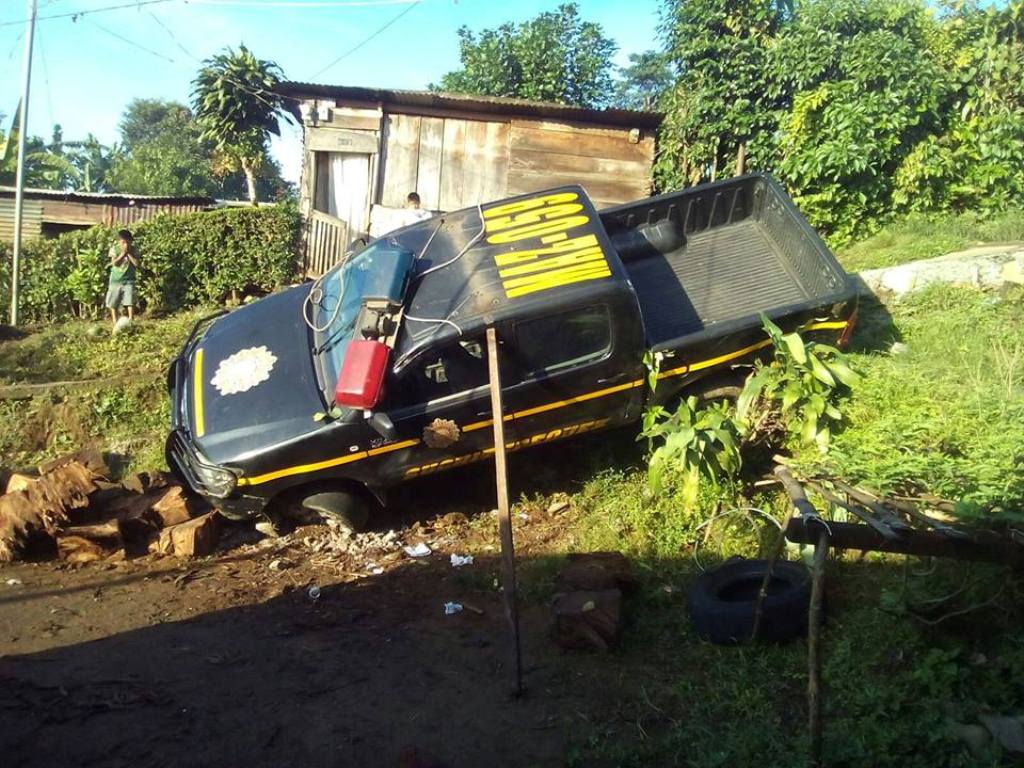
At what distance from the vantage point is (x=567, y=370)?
6.14 m

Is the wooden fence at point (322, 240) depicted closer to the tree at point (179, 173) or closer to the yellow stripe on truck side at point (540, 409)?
the yellow stripe on truck side at point (540, 409)

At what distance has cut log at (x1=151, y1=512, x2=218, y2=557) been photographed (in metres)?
6.19

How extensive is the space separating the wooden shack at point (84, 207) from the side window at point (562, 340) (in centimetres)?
1258

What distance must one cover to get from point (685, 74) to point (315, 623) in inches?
406

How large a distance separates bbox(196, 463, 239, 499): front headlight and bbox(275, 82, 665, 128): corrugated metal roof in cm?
820

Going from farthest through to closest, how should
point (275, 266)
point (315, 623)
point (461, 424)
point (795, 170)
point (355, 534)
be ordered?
point (275, 266), point (795, 170), point (355, 534), point (461, 424), point (315, 623)

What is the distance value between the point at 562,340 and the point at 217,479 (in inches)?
104

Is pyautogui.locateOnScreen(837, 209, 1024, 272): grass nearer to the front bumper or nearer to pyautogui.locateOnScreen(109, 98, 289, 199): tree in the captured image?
the front bumper

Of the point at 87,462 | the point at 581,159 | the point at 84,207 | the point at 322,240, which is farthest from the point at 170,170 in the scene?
the point at 87,462

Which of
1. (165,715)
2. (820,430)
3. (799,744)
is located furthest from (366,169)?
(799,744)

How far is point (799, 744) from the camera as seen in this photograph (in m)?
3.63

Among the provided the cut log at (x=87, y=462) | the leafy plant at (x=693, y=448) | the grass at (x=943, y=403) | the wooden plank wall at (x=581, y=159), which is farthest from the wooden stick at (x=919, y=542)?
the wooden plank wall at (x=581, y=159)

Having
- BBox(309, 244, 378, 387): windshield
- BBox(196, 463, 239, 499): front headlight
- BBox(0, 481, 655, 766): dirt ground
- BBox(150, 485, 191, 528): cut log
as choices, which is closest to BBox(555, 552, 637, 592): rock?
BBox(0, 481, 655, 766): dirt ground

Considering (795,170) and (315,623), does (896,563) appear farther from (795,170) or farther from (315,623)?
(795,170)
